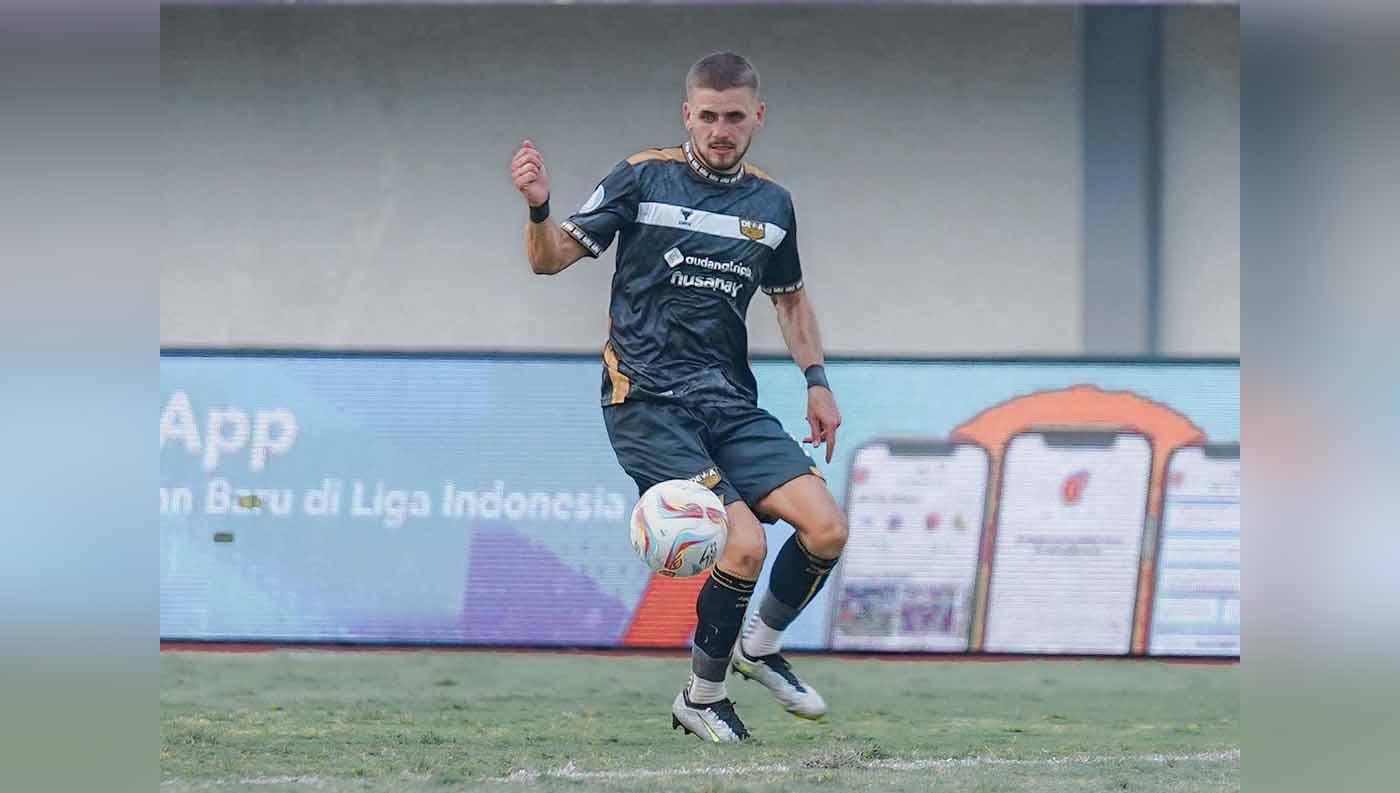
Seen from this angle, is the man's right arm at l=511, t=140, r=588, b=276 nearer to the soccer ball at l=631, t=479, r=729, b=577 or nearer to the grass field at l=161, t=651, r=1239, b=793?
the soccer ball at l=631, t=479, r=729, b=577

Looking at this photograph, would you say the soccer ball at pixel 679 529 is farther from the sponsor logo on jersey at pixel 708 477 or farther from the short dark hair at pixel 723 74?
the short dark hair at pixel 723 74

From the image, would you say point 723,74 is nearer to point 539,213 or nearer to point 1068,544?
point 539,213

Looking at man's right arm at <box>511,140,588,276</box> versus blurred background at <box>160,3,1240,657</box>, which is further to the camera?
blurred background at <box>160,3,1240,657</box>

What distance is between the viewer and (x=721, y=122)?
5.46 meters

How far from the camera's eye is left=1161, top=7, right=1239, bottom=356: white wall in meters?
11.1

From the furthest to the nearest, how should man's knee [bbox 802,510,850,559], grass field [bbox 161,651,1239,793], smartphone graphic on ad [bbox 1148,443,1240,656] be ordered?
smartphone graphic on ad [bbox 1148,443,1240,656] < man's knee [bbox 802,510,850,559] < grass field [bbox 161,651,1239,793]

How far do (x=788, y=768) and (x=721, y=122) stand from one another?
202cm

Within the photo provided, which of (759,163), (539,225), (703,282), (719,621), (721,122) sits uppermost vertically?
(759,163)

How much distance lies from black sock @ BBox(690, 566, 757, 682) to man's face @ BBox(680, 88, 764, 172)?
1330mm

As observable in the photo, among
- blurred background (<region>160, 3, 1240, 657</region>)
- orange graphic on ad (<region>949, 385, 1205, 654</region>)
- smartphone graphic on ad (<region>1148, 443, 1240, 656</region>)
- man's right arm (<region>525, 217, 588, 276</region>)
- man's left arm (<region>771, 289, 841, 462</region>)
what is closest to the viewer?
man's right arm (<region>525, 217, 588, 276</region>)

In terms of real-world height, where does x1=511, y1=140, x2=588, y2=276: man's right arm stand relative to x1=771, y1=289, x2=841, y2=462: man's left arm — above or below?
above

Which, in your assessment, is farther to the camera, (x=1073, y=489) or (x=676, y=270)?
(x=1073, y=489)

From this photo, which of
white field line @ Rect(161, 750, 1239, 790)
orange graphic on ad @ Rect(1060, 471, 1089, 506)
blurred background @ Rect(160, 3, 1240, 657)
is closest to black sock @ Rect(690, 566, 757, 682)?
white field line @ Rect(161, 750, 1239, 790)

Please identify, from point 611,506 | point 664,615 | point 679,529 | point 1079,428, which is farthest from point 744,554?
point 1079,428
